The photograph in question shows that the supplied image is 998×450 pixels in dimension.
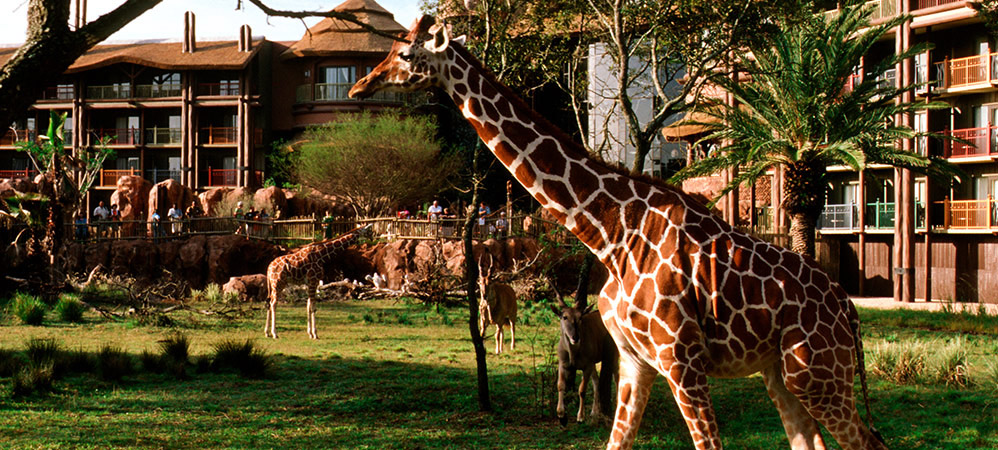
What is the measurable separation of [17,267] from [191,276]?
4.80m

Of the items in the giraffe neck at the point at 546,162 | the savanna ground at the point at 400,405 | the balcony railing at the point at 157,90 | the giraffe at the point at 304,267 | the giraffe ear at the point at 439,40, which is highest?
the balcony railing at the point at 157,90

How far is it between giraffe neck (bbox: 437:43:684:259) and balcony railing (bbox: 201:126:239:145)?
4125 cm

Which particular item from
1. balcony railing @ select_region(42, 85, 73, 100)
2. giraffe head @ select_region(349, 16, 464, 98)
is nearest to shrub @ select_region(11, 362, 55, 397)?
giraffe head @ select_region(349, 16, 464, 98)

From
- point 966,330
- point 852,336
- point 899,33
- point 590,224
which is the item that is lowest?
point 966,330

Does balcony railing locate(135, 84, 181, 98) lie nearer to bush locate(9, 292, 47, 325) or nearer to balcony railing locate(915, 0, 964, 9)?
bush locate(9, 292, 47, 325)

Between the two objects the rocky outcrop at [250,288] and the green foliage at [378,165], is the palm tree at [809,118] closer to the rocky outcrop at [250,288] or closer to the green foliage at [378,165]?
the rocky outcrop at [250,288]

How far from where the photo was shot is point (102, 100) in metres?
45.7

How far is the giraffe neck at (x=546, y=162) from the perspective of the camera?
5.40 meters

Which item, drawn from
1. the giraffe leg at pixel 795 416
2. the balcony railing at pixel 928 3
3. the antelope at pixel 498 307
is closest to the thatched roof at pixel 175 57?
the balcony railing at pixel 928 3

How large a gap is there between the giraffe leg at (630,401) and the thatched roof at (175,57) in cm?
4040

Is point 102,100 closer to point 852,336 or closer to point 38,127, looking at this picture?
point 38,127

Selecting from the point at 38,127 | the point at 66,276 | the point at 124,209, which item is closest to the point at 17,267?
the point at 66,276

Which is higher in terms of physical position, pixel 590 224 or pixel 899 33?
pixel 899 33

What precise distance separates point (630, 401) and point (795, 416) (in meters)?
1.11
